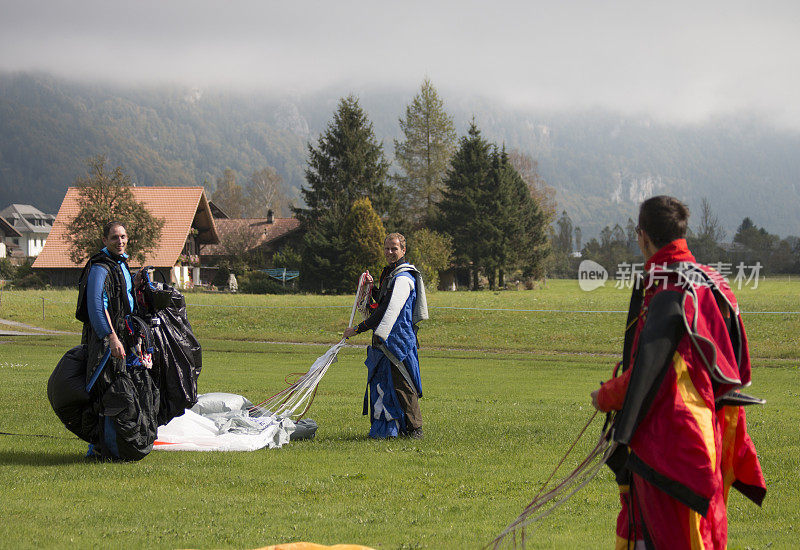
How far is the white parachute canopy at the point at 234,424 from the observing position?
8438 millimetres

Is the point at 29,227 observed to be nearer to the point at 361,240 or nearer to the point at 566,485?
the point at 361,240

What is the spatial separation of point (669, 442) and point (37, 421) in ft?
30.1

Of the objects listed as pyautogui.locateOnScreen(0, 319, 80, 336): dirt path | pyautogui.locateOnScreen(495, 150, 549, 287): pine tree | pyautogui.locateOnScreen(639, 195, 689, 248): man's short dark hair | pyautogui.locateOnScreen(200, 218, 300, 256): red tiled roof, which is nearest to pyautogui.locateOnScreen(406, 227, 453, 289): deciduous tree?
pyautogui.locateOnScreen(495, 150, 549, 287): pine tree

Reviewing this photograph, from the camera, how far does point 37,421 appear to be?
405 inches

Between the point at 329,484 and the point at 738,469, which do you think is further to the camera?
the point at 329,484

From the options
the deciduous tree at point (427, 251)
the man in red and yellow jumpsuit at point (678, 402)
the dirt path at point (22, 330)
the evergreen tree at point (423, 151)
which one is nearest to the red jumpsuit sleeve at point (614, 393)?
the man in red and yellow jumpsuit at point (678, 402)

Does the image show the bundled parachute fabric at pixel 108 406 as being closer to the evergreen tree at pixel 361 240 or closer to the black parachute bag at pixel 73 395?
the black parachute bag at pixel 73 395

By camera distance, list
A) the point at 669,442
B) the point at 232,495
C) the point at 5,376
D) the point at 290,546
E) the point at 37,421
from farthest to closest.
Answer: the point at 5,376, the point at 37,421, the point at 232,495, the point at 290,546, the point at 669,442

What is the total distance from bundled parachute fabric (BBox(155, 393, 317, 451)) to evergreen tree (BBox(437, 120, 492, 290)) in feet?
187

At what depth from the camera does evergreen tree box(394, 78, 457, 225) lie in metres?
74.6

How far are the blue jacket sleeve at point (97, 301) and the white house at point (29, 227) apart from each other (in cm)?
13156

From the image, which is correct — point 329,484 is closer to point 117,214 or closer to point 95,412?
point 95,412

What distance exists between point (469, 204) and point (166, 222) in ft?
82.5

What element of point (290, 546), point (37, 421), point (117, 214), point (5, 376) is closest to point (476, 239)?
point (117, 214)
